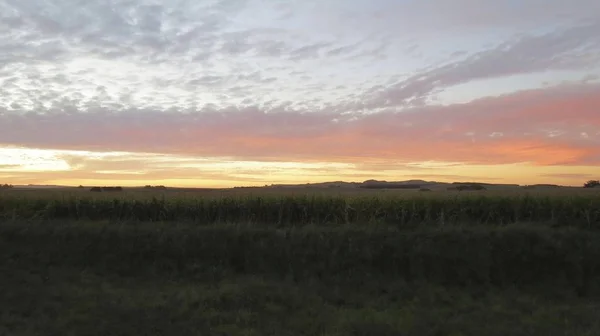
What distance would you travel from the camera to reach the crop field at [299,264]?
988cm

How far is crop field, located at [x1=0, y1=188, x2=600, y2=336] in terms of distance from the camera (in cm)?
988

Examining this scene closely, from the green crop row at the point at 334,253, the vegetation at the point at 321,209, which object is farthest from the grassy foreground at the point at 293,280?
the vegetation at the point at 321,209

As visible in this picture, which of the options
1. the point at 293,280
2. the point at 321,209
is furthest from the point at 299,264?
the point at 321,209

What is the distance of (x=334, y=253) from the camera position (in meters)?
14.7

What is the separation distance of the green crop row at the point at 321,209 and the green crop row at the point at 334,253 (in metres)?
1.62

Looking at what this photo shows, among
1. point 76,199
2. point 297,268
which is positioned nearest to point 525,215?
point 297,268

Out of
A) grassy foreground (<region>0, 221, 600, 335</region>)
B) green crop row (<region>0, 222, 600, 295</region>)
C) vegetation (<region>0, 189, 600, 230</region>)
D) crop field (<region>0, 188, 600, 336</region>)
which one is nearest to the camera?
grassy foreground (<region>0, 221, 600, 335</region>)

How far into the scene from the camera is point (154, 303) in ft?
35.4

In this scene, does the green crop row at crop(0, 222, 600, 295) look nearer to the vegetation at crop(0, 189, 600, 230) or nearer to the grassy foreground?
the grassy foreground

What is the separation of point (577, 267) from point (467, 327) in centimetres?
637

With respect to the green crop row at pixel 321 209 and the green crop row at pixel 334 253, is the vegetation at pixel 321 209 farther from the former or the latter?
the green crop row at pixel 334 253

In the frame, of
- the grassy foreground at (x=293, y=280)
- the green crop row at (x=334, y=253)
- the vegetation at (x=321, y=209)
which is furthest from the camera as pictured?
the vegetation at (x=321, y=209)

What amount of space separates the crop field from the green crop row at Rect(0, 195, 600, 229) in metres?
0.05

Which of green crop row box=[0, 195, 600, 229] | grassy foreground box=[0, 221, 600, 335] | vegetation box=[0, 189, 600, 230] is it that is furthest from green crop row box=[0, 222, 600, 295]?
green crop row box=[0, 195, 600, 229]
